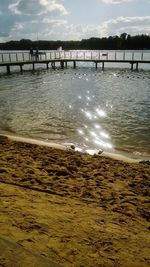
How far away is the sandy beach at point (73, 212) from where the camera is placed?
403 centimetres

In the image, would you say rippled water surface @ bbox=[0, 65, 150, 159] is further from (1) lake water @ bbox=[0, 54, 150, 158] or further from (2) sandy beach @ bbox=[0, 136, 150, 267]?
(2) sandy beach @ bbox=[0, 136, 150, 267]

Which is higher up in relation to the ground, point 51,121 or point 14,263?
point 14,263

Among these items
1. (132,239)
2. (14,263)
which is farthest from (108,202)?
(14,263)

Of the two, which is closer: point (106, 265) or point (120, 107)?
point (106, 265)

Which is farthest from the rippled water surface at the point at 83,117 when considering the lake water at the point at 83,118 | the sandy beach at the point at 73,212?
the sandy beach at the point at 73,212

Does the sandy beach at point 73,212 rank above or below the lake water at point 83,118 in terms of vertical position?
above

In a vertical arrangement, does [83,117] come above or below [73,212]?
below

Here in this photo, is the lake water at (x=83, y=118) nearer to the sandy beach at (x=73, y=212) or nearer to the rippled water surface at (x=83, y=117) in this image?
the rippled water surface at (x=83, y=117)

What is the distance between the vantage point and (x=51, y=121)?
15859mm

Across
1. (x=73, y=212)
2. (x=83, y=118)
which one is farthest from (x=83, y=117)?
(x=73, y=212)

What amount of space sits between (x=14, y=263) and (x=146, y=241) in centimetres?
235

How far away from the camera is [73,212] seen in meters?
5.50

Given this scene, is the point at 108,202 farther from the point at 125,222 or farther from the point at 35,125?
the point at 35,125

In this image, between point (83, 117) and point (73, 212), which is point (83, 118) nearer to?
point (83, 117)
